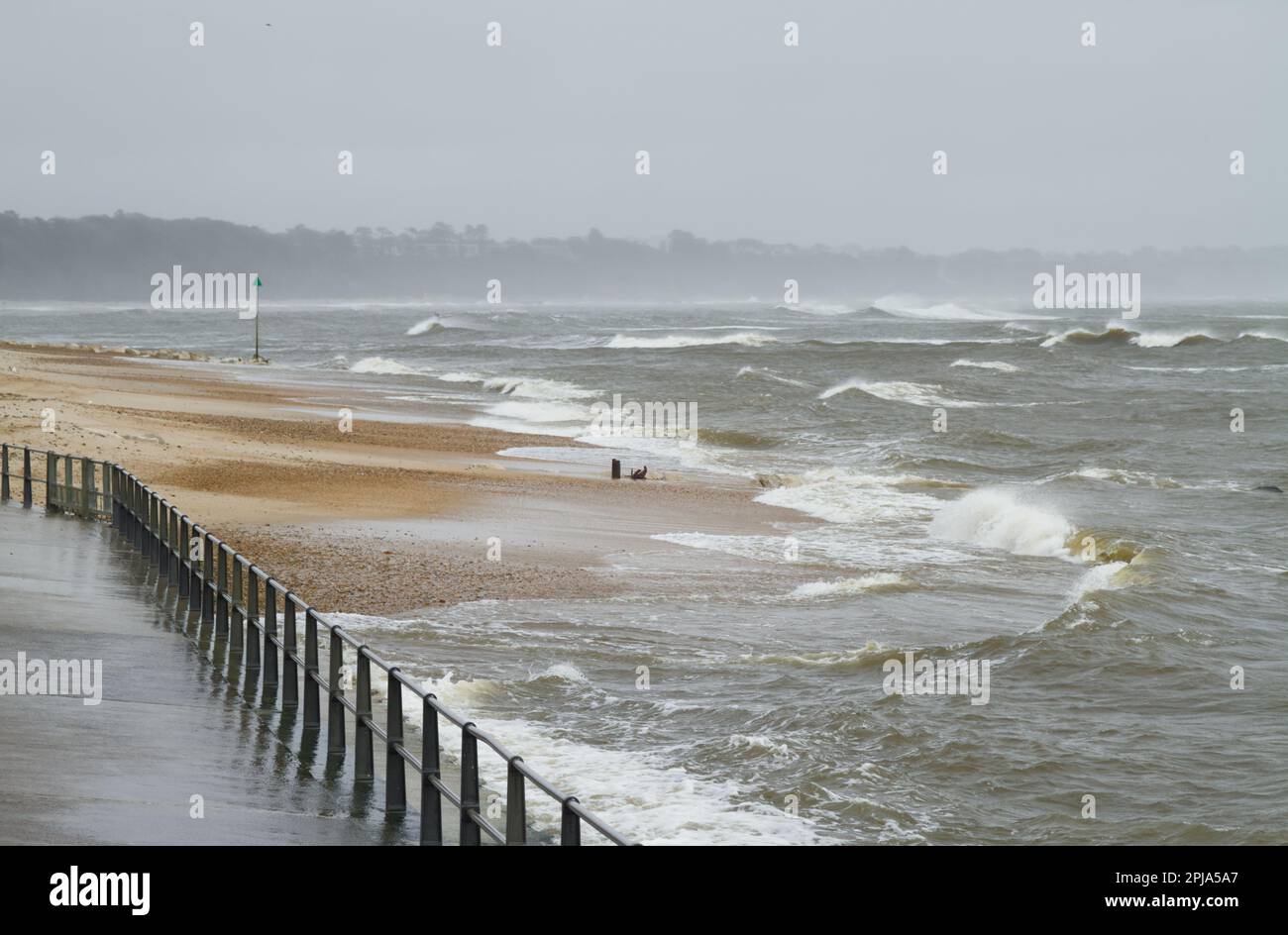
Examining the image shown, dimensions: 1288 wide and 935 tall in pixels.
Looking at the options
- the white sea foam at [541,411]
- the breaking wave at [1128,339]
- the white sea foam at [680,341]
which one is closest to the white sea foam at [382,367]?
the white sea foam at [541,411]

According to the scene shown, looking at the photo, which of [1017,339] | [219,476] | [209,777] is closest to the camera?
[209,777]

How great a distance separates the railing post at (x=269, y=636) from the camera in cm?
1116

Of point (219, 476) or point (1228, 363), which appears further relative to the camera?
point (1228, 363)

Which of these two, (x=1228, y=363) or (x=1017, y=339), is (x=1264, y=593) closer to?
(x=1228, y=363)

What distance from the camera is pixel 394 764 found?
878 cm

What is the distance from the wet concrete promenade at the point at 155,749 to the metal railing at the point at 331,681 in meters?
0.21

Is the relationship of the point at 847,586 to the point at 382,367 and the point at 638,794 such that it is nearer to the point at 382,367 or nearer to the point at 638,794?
the point at 638,794

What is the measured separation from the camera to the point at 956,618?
1688 cm

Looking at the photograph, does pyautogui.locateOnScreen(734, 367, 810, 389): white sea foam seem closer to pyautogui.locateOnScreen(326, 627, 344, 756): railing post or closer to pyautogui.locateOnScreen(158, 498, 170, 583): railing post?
pyautogui.locateOnScreen(158, 498, 170, 583): railing post

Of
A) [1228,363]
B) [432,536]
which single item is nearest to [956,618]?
[432,536]

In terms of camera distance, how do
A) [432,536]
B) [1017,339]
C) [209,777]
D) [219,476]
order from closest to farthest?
[209,777], [432,536], [219,476], [1017,339]

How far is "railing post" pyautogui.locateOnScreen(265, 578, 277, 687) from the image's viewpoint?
1116 centimetres

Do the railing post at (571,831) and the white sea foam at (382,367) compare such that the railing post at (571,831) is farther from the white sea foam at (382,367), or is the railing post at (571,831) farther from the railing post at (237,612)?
the white sea foam at (382,367)
